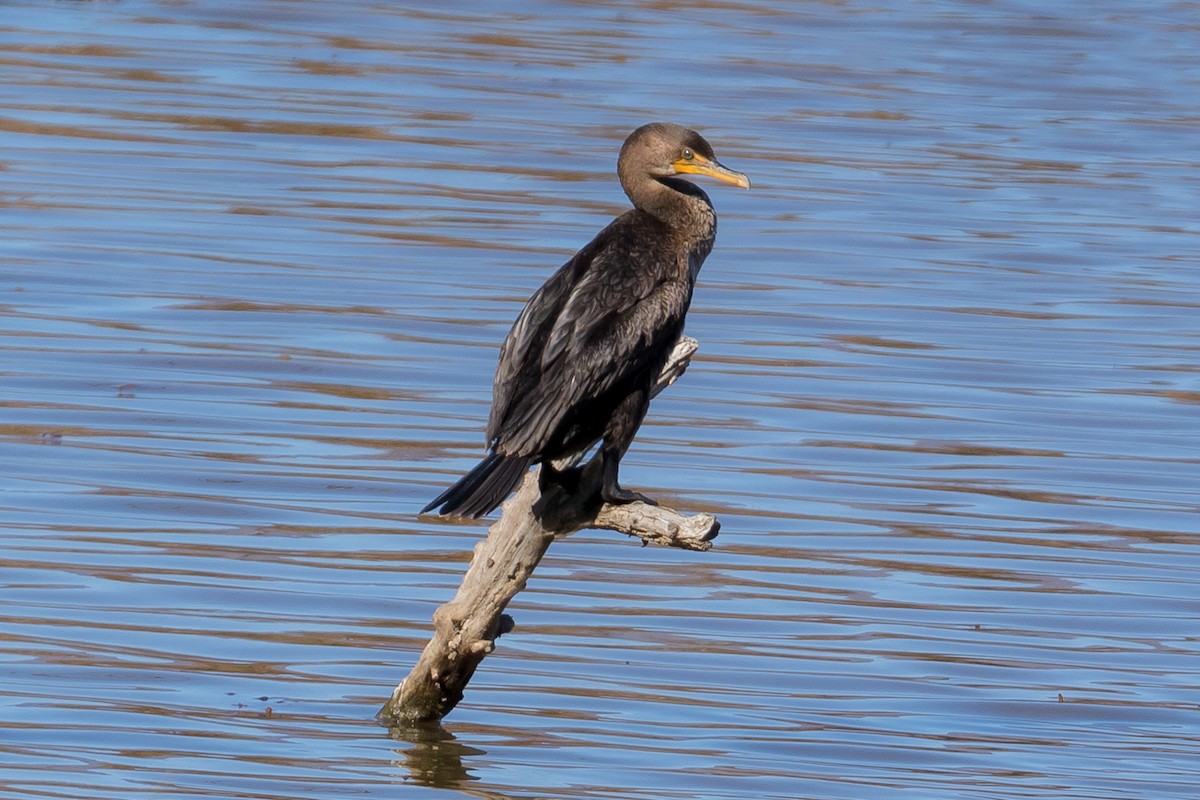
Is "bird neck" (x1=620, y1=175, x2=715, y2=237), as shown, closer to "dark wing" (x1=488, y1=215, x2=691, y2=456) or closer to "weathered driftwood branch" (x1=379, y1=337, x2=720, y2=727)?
"dark wing" (x1=488, y1=215, x2=691, y2=456)

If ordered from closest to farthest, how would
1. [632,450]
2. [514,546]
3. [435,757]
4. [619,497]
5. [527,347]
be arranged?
[619,497] → [514,546] → [527,347] → [435,757] → [632,450]

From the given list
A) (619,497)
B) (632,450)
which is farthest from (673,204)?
(632,450)

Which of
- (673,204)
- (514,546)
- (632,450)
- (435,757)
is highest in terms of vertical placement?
(673,204)

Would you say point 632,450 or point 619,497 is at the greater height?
point 619,497

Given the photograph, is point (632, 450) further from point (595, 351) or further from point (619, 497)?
point (619, 497)

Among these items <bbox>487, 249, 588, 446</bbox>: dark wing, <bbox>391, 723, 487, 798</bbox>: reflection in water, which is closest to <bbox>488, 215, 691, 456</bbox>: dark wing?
<bbox>487, 249, 588, 446</bbox>: dark wing

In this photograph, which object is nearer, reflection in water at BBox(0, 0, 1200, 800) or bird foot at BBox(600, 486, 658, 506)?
bird foot at BBox(600, 486, 658, 506)

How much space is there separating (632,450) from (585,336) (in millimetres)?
3545

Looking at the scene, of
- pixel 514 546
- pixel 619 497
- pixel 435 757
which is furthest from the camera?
pixel 435 757

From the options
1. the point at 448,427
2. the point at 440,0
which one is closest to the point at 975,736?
the point at 448,427

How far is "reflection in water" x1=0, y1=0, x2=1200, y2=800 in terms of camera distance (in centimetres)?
609

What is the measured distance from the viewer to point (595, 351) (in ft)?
17.4

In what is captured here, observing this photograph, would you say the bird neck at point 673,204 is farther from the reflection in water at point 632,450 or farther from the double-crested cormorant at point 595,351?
the reflection in water at point 632,450

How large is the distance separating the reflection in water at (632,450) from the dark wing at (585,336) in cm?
98
